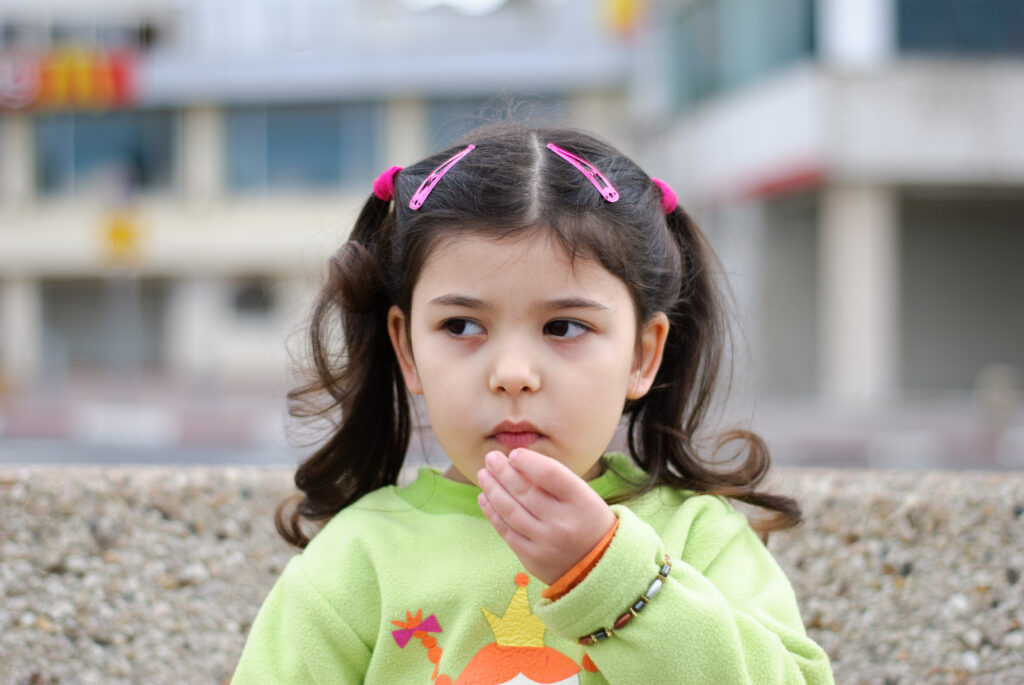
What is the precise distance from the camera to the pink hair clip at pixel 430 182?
67.0 inches

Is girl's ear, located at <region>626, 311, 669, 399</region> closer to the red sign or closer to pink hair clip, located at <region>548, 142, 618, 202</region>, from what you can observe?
pink hair clip, located at <region>548, 142, 618, 202</region>

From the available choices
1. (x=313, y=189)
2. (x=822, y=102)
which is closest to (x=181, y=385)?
(x=313, y=189)

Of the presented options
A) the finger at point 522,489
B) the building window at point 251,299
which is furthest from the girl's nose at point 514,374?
the building window at point 251,299

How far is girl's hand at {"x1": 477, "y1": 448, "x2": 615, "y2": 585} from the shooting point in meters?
1.36

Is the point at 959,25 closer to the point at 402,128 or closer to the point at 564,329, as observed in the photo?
the point at 402,128

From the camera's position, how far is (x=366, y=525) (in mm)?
1743

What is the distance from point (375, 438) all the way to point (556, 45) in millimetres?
20047

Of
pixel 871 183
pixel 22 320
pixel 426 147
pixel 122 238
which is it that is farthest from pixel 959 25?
pixel 22 320

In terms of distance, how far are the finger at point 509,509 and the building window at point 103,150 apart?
78.1ft

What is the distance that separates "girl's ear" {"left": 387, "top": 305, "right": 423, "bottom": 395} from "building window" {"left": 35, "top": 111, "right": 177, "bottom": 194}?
2333 centimetres

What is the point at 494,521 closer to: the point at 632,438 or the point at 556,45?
the point at 632,438

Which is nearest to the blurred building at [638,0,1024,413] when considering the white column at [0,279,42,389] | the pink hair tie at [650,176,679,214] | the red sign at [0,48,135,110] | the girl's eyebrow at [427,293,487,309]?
the pink hair tie at [650,176,679,214]

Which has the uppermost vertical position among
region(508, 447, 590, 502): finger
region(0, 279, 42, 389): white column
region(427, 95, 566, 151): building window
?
region(427, 95, 566, 151): building window

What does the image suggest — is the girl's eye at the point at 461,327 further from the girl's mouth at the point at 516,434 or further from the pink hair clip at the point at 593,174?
the pink hair clip at the point at 593,174
